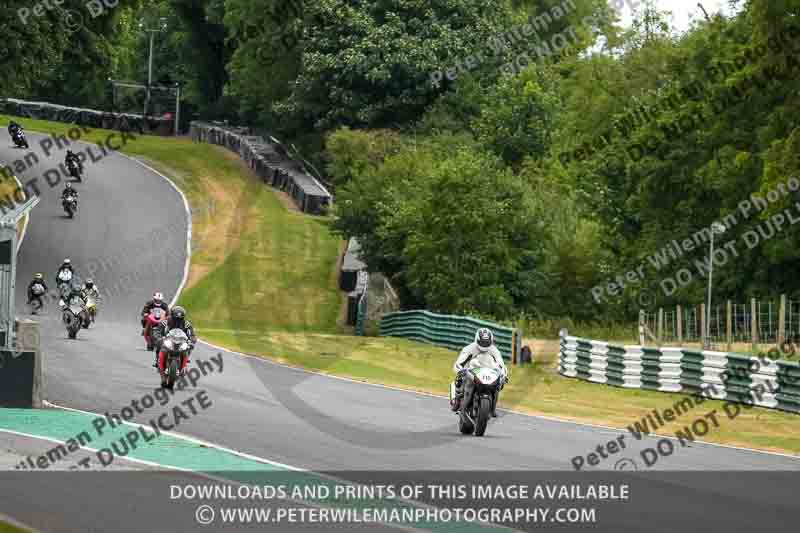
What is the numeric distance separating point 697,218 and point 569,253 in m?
5.10

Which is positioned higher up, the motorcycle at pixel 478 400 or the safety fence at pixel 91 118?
the safety fence at pixel 91 118

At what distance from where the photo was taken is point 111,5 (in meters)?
53.5

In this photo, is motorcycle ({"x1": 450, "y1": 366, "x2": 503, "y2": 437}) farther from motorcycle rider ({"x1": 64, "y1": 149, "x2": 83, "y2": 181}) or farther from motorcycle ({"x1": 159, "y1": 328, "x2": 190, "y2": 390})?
motorcycle rider ({"x1": 64, "y1": 149, "x2": 83, "y2": 181})

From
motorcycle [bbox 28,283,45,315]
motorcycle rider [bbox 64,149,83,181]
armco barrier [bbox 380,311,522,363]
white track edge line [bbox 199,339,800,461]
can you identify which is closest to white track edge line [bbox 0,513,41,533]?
white track edge line [bbox 199,339,800,461]

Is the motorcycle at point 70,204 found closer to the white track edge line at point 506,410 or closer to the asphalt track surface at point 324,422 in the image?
the asphalt track surface at point 324,422

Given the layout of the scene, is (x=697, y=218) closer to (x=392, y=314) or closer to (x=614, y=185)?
(x=614, y=185)

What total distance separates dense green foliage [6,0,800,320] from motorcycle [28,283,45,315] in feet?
30.4

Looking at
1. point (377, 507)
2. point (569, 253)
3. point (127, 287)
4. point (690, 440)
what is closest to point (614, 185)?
point (569, 253)

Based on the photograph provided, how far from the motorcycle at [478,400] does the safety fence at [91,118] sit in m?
73.5

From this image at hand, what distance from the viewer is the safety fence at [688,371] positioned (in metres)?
26.5

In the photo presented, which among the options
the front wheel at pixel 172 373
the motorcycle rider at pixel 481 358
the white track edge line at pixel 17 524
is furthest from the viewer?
the front wheel at pixel 172 373

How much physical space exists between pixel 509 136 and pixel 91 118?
3137 cm

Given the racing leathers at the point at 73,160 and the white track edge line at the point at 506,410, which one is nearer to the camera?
the white track edge line at the point at 506,410

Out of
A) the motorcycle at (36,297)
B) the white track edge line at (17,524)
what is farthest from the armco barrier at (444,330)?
the white track edge line at (17,524)
